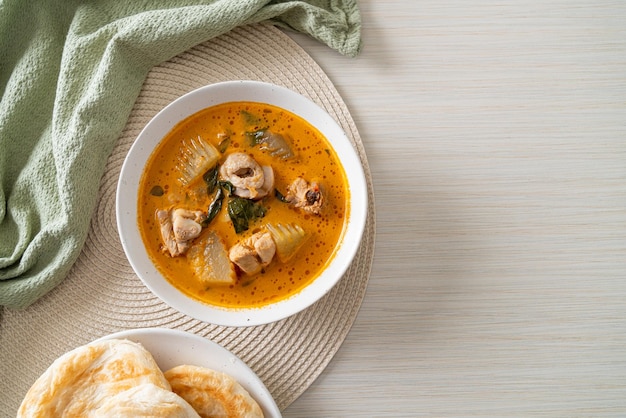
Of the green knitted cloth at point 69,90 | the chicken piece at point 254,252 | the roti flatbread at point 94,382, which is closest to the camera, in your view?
the roti flatbread at point 94,382

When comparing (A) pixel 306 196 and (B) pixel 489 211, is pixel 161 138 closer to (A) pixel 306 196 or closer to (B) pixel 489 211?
(A) pixel 306 196

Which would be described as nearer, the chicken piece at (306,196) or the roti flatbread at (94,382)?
the roti flatbread at (94,382)

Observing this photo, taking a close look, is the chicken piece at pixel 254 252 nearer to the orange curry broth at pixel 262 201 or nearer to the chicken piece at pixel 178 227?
the orange curry broth at pixel 262 201

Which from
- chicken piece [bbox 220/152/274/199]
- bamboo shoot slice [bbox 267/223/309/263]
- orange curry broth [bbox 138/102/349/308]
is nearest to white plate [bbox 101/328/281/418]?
orange curry broth [bbox 138/102/349/308]

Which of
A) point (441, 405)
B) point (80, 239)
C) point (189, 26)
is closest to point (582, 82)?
point (441, 405)

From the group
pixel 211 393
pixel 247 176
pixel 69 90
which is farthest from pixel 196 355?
pixel 69 90

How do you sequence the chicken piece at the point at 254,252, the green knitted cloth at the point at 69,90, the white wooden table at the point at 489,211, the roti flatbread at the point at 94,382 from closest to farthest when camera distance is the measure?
the roti flatbread at the point at 94,382 < the chicken piece at the point at 254,252 < the green knitted cloth at the point at 69,90 < the white wooden table at the point at 489,211

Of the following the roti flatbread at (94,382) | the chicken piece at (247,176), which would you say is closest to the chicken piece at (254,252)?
the chicken piece at (247,176)
